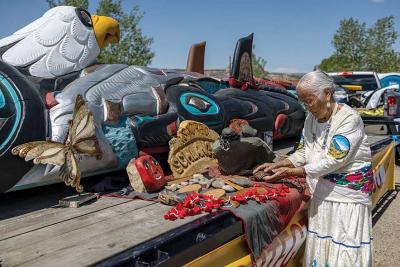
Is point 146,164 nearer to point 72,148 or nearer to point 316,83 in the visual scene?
point 72,148

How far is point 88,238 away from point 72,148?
0.87 metres

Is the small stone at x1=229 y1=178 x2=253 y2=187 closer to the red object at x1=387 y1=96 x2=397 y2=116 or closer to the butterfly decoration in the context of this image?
the butterfly decoration

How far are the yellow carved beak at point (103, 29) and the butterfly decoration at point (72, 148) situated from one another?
120 cm

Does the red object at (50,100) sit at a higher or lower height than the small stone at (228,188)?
higher

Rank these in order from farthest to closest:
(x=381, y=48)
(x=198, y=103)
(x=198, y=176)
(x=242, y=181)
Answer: (x=381, y=48) → (x=198, y=103) → (x=198, y=176) → (x=242, y=181)

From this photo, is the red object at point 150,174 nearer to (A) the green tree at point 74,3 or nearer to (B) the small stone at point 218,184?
(B) the small stone at point 218,184

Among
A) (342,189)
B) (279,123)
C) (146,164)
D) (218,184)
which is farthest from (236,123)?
(342,189)

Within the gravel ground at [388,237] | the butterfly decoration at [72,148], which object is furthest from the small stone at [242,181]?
the gravel ground at [388,237]

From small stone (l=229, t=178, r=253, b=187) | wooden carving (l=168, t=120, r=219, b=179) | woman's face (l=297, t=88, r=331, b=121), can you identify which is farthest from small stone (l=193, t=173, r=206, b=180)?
woman's face (l=297, t=88, r=331, b=121)

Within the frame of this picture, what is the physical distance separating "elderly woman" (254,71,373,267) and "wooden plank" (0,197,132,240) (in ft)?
3.56

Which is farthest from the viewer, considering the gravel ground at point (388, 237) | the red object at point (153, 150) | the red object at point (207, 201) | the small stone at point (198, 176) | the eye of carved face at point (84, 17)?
the gravel ground at point (388, 237)

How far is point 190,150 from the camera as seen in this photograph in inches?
139

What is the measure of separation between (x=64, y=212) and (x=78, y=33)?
158 cm

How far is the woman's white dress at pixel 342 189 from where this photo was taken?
2.42 m
